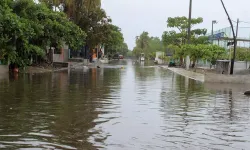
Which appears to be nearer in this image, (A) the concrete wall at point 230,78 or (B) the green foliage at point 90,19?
(A) the concrete wall at point 230,78

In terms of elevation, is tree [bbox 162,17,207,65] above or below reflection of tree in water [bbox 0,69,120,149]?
above

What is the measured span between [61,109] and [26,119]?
2.01m

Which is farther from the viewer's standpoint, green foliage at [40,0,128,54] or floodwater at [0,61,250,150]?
green foliage at [40,0,128,54]

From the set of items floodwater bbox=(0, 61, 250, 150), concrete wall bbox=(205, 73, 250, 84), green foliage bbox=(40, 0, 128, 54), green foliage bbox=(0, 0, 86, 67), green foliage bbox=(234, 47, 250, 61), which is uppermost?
green foliage bbox=(40, 0, 128, 54)

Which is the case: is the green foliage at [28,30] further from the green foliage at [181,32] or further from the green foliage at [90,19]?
the green foliage at [181,32]

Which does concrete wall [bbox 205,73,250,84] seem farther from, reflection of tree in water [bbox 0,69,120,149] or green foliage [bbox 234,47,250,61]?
green foliage [bbox 234,47,250,61]

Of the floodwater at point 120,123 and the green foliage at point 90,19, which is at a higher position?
the green foliage at point 90,19

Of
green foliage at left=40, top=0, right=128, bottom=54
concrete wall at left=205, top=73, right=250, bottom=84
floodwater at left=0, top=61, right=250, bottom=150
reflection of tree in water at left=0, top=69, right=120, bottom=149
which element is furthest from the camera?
green foliage at left=40, top=0, right=128, bottom=54

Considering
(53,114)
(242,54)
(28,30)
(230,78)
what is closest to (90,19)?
(242,54)

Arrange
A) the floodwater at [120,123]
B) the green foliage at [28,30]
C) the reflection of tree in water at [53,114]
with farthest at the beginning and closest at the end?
the green foliage at [28,30] < the reflection of tree in water at [53,114] < the floodwater at [120,123]

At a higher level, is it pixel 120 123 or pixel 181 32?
pixel 181 32

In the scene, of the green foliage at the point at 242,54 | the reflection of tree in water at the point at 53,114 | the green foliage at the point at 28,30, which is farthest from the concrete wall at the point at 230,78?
the green foliage at the point at 242,54

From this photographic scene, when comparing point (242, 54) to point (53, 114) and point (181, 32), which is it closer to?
point (181, 32)

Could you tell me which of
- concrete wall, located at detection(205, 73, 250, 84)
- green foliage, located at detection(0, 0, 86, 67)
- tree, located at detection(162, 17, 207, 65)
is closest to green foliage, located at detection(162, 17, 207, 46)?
tree, located at detection(162, 17, 207, 65)
